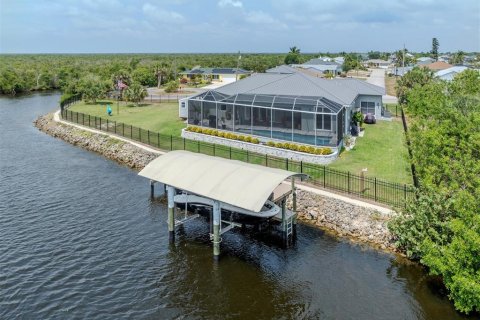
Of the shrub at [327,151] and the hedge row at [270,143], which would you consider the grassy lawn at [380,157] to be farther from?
the hedge row at [270,143]

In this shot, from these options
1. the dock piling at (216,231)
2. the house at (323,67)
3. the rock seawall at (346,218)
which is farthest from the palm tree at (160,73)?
the dock piling at (216,231)

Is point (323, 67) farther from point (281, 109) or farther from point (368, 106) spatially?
point (281, 109)

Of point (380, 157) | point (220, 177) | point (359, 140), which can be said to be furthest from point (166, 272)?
point (359, 140)

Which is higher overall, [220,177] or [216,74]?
[216,74]

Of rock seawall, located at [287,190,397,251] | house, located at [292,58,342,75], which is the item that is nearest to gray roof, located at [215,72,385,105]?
rock seawall, located at [287,190,397,251]

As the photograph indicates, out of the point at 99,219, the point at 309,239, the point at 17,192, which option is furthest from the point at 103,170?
the point at 309,239
